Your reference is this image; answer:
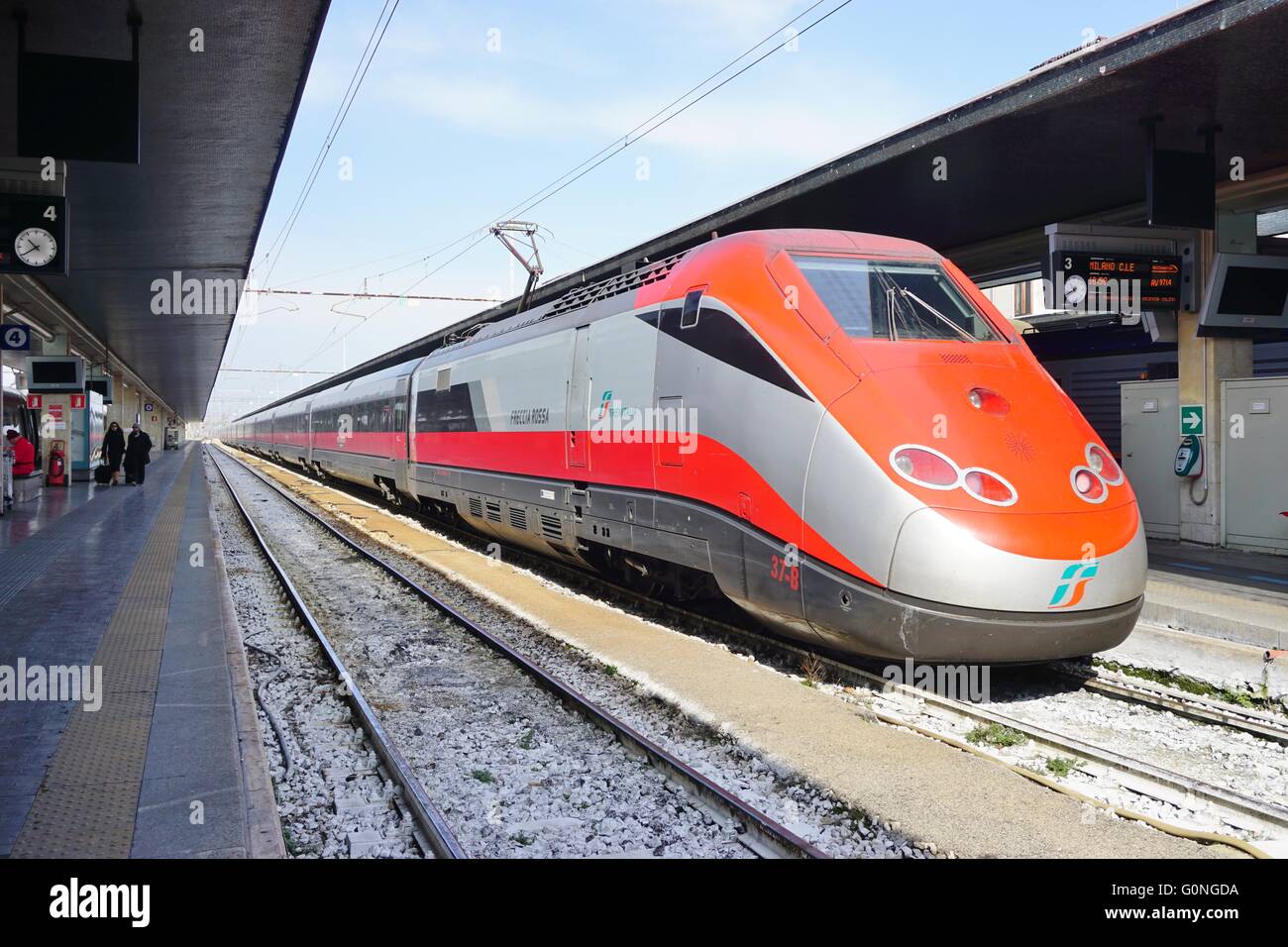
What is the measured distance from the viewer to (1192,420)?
11.6 metres

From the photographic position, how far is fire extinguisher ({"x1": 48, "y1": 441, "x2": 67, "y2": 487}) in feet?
84.4

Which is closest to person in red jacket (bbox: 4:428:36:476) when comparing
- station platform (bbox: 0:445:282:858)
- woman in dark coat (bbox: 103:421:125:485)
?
woman in dark coat (bbox: 103:421:125:485)

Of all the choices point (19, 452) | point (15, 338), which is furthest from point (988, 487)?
point (19, 452)

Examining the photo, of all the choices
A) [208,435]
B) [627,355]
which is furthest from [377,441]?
[208,435]

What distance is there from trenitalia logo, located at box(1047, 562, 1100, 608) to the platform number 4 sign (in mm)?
16141

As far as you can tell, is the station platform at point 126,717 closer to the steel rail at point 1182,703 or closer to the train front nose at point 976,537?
the train front nose at point 976,537

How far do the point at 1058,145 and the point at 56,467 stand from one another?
2576cm

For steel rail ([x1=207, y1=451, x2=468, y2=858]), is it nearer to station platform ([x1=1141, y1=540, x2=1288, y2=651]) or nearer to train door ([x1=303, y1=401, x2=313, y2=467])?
station platform ([x1=1141, y1=540, x2=1288, y2=651])

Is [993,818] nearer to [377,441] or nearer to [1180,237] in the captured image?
[1180,237]

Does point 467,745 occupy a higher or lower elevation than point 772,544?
lower

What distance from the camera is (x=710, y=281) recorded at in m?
7.18

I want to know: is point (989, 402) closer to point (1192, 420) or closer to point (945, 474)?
point (945, 474)

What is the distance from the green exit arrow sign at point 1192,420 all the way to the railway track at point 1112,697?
6246 mm
